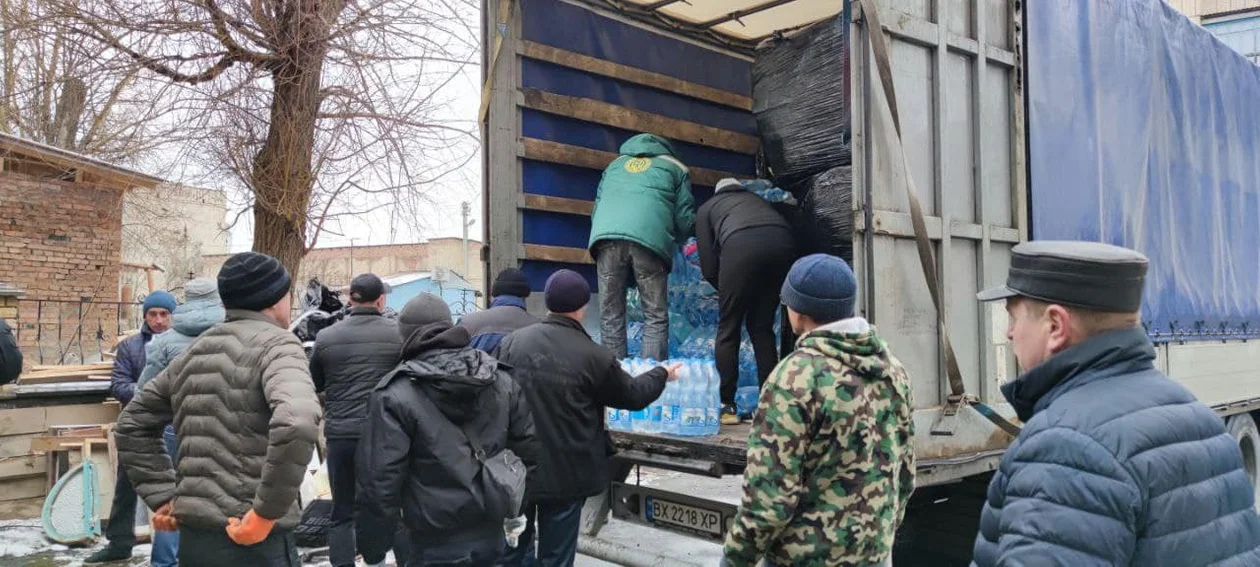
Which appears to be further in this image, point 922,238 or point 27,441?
point 27,441

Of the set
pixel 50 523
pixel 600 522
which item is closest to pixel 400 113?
pixel 50 523

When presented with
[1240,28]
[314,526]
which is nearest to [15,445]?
[314,526]

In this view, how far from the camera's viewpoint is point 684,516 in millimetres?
4062

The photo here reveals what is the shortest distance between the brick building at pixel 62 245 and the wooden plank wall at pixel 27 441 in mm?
4654

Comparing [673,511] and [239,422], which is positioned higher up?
[239,422]

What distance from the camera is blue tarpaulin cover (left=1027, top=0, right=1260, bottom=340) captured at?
4.52 metres

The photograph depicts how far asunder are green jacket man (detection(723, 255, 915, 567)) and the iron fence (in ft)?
39.4

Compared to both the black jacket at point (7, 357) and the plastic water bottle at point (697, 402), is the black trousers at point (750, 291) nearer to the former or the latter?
the plastic water bottle at point (697, 402)

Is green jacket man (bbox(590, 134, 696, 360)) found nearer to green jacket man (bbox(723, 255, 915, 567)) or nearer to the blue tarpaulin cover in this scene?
the blue tarpaulin cover

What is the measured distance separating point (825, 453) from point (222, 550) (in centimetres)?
200

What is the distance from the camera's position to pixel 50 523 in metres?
6.39

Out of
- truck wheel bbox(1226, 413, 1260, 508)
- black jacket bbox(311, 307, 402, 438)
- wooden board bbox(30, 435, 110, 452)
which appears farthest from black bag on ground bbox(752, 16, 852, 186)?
wooden board bbox(30, 435, 110, 452)

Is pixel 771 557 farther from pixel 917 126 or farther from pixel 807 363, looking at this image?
pixel 917 126

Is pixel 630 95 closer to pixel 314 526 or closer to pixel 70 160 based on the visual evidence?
pixel 314 526
